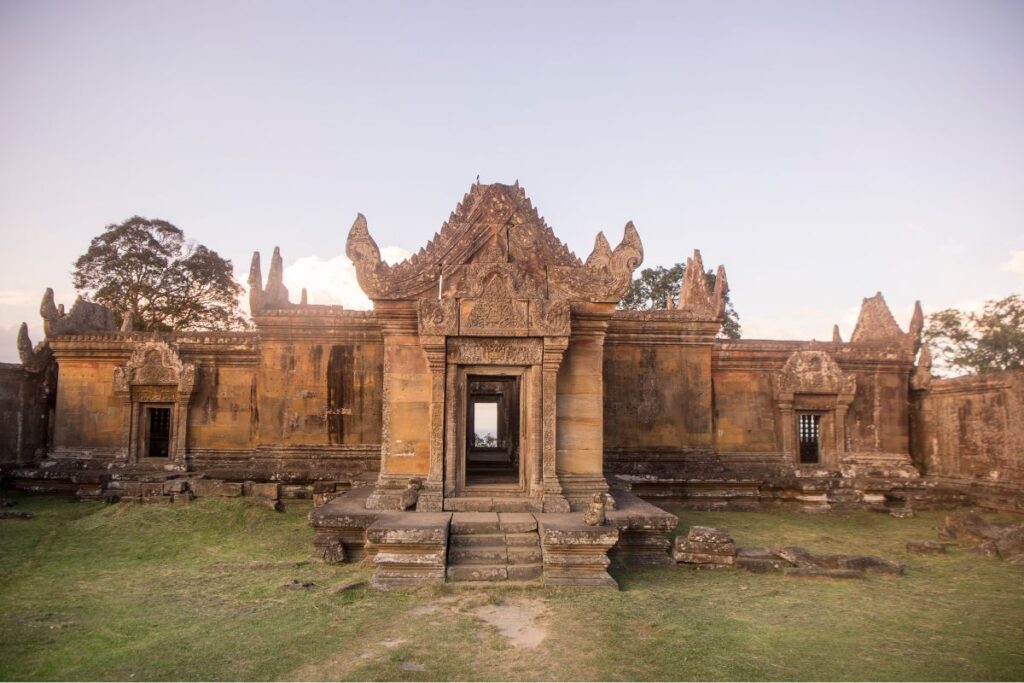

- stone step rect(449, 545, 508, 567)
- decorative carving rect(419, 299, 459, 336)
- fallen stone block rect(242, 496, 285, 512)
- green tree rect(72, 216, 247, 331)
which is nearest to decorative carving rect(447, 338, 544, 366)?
decorative carving rect(419, 299, 459, 336)

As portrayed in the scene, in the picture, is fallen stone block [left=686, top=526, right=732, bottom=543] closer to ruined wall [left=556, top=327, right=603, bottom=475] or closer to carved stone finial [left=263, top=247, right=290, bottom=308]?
ruined wall [left=556, top=327, right=603, bottom=475]

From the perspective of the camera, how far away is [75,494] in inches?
595

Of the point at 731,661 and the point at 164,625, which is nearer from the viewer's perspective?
the point at 731,661

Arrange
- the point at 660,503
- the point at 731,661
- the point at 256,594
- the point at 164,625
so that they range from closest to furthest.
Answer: the point at 731,661 → the point at 164,625 → the point at 256,594 → the point at 660,503

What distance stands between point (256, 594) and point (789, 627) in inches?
228

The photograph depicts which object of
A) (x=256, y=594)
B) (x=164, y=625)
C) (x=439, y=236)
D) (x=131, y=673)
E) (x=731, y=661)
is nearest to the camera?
(x=131, y=673)

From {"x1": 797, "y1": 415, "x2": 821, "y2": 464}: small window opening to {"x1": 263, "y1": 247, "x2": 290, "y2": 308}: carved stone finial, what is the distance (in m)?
12.7

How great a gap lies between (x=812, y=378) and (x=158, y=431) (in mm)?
15262

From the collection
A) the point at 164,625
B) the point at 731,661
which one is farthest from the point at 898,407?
the point at 164,625

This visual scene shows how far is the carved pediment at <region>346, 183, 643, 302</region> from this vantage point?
392 inches

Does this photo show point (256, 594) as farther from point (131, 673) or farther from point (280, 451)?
point (280, 451)

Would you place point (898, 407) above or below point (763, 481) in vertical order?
above

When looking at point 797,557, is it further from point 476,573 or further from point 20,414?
point 20,414

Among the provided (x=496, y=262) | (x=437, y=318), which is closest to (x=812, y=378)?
(x=496, y=262)
